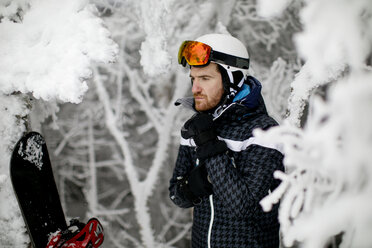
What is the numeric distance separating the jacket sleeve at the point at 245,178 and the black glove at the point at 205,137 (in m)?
0.05

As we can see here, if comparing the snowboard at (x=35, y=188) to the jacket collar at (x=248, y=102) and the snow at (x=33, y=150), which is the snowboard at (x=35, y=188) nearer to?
the snow at (x=33, y=150)

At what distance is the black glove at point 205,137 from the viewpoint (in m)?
1.66

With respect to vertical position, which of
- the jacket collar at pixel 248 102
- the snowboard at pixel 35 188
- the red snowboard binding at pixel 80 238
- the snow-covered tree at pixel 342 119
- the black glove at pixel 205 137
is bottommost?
the red snowboard binding at pixel 80 238

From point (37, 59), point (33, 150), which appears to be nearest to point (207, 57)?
point (37, 59)

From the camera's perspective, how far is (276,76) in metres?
3.90

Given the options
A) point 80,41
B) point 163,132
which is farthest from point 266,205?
point 163,132

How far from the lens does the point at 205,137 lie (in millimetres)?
1693

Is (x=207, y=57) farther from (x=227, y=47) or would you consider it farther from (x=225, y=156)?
(x=225, y=156)

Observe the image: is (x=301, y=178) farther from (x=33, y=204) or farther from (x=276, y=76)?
(x=276, y=76)

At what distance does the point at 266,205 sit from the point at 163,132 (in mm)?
4771

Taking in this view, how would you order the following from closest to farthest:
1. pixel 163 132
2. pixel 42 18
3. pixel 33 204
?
pixel 42 18, pixel 33 204, pixel 163 132

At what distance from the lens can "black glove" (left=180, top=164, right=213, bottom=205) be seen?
1.77m

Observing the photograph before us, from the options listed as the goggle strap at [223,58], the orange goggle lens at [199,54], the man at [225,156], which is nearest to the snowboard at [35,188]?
the man at [225,156]

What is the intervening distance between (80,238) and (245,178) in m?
1.38
